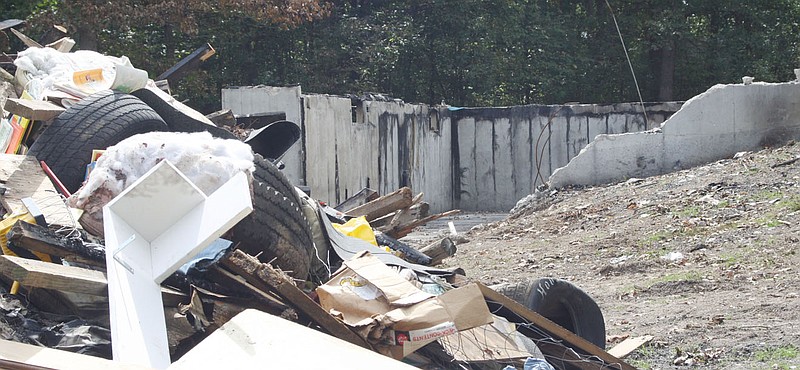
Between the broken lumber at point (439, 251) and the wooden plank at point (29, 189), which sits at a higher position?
the wooden plank at point (29, 189)

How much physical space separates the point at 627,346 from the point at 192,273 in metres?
2.73

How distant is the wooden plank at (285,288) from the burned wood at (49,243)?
57 centimetres

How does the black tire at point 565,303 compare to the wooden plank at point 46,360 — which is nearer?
the wooden plank at point 46,360

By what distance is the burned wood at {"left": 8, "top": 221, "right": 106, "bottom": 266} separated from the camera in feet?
13.5

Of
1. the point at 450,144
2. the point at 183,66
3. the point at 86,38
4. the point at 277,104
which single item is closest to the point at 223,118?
the point at 183,66

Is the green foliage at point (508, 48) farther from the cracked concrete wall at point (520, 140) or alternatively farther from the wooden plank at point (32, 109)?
the wooden plank at point (32, 109)

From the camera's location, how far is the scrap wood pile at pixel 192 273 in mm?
3365

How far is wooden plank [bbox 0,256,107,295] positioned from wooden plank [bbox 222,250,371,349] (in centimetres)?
56

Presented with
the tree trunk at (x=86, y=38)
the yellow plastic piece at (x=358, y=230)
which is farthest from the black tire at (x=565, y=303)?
the tree trunk at (x=86, y=38)

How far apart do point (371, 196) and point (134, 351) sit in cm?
582

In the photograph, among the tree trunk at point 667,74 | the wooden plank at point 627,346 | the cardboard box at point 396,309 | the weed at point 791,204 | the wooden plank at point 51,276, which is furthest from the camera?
the tree trunk at point 667,74

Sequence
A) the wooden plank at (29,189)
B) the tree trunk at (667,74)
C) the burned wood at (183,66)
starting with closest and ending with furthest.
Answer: the wooden plank at (29,189), the burned wood at (183,66), the tree trunk at (667,74)

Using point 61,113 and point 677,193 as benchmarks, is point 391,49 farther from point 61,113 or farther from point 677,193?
point 61,113

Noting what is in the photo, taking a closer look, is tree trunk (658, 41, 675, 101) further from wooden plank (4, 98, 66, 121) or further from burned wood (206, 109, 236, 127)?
wooden plank (4, 98, 66, 121)
